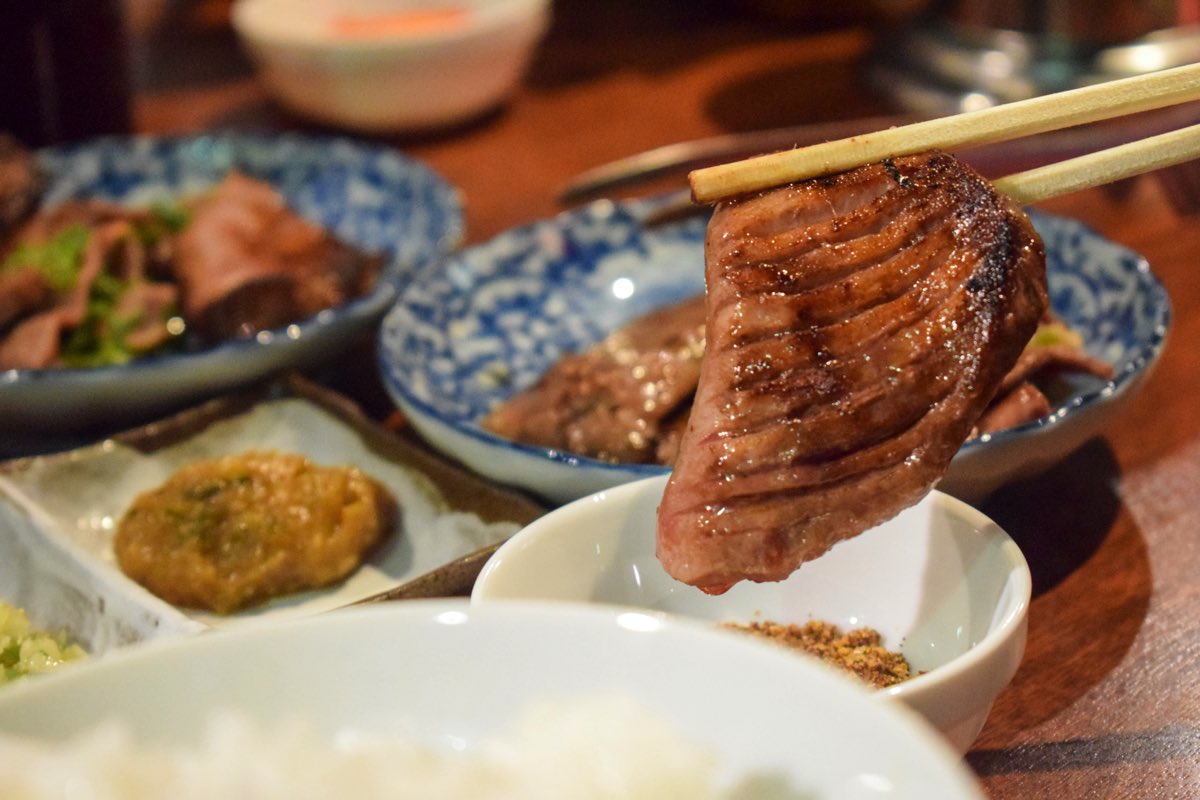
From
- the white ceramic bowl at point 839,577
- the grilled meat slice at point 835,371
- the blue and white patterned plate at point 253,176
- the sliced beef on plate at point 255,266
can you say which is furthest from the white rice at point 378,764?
the sliced beef on plate at point 255,266

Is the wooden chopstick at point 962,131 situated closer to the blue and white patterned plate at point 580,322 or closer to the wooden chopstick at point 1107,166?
the wooden chopstick at point 1107,166

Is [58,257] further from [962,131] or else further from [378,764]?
[378,764]

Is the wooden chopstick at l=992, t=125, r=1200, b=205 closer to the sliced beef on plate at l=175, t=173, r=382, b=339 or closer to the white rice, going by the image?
the white rice

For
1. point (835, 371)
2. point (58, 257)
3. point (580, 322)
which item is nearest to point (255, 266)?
point (58, 257)

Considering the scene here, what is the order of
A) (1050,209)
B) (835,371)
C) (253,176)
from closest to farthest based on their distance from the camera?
(835,371)
(1050,209)
(253,176)

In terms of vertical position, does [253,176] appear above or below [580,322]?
below

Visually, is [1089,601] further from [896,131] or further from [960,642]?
[896,131]

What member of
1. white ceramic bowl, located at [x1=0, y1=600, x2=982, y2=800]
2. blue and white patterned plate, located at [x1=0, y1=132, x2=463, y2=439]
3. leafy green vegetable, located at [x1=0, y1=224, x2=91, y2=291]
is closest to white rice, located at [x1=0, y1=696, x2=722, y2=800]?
white ceramic bowl, located at [x1=0, y1=600, x2=982, y2=800]

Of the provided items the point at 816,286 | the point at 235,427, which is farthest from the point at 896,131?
the point at 235,427
